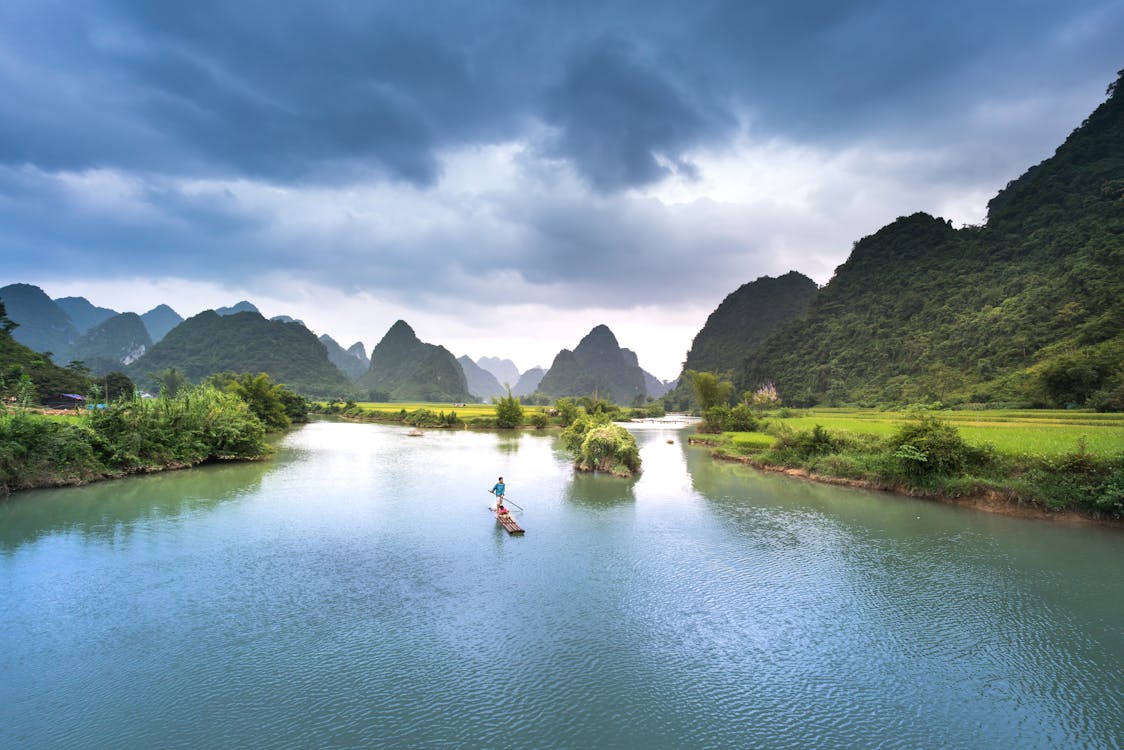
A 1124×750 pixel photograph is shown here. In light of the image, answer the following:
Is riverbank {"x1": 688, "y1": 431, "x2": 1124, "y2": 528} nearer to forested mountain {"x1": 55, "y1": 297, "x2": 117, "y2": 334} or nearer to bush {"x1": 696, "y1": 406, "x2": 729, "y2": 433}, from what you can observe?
bush {"x1": 696, "y1": 406, "x2": 729, "y2": 433}

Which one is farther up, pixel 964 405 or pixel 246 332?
pixel 246 332

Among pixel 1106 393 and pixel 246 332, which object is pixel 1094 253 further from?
pixel 246 332

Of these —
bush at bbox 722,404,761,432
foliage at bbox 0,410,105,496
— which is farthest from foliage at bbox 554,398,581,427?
foliage at bbox 0,410,105,496

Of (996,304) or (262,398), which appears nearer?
(262,398)

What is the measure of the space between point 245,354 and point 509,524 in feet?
423

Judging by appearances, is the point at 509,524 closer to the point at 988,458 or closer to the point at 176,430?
the point at 988,458

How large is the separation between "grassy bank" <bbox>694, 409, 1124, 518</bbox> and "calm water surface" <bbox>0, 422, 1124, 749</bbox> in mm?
1279

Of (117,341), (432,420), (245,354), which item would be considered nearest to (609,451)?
(432,420)

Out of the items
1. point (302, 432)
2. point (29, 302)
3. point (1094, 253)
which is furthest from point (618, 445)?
point (29, 302)

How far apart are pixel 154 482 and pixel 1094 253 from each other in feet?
215

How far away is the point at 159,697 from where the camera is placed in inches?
227

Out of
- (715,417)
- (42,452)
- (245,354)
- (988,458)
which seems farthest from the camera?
(245,354)

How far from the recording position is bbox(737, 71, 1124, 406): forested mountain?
102 feet

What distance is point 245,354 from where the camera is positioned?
117 meters
